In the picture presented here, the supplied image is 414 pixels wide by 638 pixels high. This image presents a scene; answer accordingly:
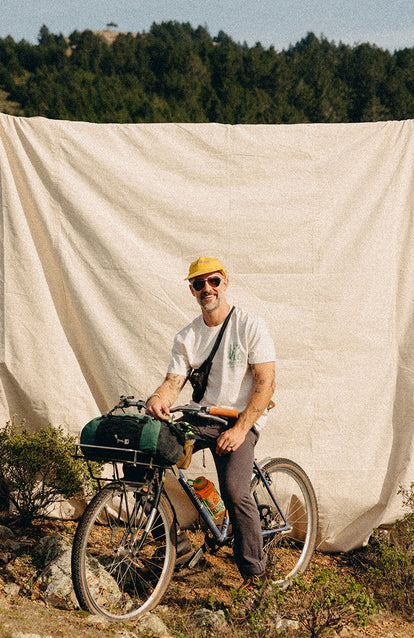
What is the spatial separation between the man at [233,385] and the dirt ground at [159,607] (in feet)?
1.48

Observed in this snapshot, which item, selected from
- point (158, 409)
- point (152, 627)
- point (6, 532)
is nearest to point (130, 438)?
point (158, 409)

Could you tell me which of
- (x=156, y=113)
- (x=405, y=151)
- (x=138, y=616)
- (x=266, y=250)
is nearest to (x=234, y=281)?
(x=266, y=250)

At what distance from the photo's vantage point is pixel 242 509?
3588 mm

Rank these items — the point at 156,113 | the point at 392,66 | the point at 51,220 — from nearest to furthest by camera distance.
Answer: the point at 51,220, the point at 156,113, the point at 392,66

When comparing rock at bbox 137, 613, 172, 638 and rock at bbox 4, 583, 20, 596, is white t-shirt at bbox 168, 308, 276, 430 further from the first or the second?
rock at bbox 4, 583, 20, 596

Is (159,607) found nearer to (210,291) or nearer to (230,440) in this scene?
(230,440)

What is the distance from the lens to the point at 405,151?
4875 millimetres

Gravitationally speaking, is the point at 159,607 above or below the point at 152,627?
below

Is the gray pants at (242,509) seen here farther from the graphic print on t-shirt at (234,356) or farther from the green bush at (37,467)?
the green bush at (37,467)

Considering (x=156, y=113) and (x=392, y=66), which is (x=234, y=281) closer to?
(x=156, y=113)

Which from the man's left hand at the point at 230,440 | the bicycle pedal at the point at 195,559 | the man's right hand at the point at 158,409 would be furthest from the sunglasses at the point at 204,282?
the bicycle pedal at the point at 195,559

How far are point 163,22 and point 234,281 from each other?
245 feet

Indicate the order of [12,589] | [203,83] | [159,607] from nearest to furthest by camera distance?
[12,589] < [159,607] < [203,83]

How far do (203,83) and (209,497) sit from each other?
42.9 metres
